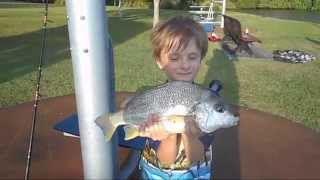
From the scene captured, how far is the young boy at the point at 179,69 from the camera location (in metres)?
1.92

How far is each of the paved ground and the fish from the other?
4.62ft

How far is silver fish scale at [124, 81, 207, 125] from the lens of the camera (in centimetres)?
169

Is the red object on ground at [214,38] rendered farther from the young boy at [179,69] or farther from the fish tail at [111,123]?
the fish tail at [111,123]

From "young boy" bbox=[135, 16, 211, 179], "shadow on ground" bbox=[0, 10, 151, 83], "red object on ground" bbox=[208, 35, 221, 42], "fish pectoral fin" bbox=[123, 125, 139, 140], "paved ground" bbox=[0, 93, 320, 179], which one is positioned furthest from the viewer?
"red object on ground" bbox=[208, 35, 221, 42]

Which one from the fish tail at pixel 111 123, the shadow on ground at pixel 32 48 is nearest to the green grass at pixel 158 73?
the shadow on ground at pixel 32 48

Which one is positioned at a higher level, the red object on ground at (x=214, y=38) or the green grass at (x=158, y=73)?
the red object on ground at (x=214, y=38)

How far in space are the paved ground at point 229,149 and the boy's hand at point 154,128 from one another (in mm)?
1387

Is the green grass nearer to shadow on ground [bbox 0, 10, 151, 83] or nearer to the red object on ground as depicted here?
shadow on ground [bbox 0, 10, 151, 83]

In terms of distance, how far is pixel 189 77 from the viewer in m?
2.01

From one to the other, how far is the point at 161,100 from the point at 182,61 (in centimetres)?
32

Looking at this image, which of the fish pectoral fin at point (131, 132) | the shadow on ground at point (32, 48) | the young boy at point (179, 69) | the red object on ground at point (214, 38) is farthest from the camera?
the red object on ground at point (214, 38)

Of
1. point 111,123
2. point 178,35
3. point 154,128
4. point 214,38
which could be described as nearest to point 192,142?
point 154,128

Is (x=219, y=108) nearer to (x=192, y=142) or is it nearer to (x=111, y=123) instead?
(x=192, y=142)

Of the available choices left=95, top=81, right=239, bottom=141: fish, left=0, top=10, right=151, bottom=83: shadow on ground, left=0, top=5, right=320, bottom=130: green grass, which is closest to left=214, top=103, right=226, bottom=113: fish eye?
left=95, top=81, right=239, bottom=141: fish
